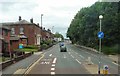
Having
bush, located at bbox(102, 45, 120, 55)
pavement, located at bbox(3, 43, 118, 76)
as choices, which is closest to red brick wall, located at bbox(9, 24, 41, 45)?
bush, located at bbox(102, 45, 120, 55)

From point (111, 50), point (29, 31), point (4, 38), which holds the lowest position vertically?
point (111, 50)

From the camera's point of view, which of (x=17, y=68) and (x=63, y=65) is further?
(x=63, y=65)

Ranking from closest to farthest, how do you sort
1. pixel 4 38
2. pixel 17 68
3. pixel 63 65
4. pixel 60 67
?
pixel 17 68
pixel 60 67
pixel 63 65
pixel 4 38

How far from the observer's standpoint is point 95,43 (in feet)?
263

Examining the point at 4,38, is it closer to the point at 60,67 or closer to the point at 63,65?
the point at 63,65

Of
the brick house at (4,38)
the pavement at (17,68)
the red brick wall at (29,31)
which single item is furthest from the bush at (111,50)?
the red brick wall at (29,31)

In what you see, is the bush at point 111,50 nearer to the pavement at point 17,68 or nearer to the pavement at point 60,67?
the pavement at point 60,67

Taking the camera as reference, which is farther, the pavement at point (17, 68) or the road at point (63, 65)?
the road at point (63, 65)

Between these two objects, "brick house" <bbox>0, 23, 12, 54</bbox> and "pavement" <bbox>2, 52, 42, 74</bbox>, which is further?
"brick house" <bbox>0, 23, 12, 54</bbox>

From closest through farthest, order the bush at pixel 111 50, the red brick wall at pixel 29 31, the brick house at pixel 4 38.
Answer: the brick house at pixel 4 38 → the bush at pixel 111 50 → the red brick wall at pixel 29 31

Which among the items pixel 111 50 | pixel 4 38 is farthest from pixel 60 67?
pixel 4 38

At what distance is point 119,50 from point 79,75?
37.8 m

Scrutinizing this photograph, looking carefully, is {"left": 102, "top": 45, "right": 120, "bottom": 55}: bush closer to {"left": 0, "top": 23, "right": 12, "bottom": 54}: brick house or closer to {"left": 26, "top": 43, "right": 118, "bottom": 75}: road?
{"left": 26, "top": 43, "right": 118, "bottom": 75}: road

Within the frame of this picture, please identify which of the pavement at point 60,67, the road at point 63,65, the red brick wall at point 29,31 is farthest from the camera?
the red brick wall at point 29,31
